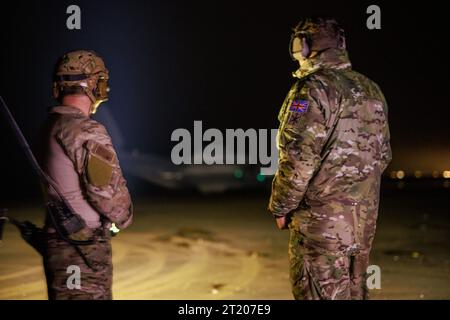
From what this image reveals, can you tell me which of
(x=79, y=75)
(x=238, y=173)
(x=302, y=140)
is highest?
(x=79, y=75)

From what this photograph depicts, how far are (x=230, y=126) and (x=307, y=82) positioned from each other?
25129mm

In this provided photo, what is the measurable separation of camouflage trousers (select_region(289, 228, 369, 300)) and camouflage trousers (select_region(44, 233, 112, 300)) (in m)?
1.01

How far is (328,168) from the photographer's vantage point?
3277 millimetres

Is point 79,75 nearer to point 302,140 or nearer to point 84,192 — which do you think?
point 84,192

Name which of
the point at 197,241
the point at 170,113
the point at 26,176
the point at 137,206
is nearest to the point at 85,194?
the point at 197,241

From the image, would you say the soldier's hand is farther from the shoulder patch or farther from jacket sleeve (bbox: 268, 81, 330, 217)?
the shoulder patch

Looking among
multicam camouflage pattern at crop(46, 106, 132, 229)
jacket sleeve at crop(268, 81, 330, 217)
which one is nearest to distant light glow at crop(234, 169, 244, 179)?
jacket sleeve at crop(268, 81, 330, 217)

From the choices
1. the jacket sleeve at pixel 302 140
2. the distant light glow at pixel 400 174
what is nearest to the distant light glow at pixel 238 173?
the distant light glow at pixel 400 174

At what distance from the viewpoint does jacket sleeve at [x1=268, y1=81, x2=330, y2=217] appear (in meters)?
3.18

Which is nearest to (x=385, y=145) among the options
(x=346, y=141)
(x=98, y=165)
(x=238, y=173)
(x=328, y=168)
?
(x=346, y=141)

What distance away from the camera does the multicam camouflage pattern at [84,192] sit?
310cm

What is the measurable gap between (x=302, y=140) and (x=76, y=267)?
133cm

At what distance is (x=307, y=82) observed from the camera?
3271 mm

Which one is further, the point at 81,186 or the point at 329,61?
the point at 329,61
